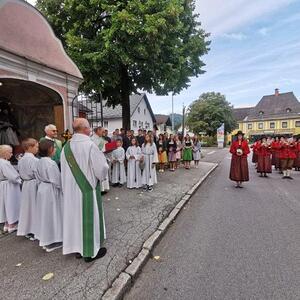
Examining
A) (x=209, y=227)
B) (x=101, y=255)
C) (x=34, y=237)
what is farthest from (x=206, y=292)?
(x=34, y=237)

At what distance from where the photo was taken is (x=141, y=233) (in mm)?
5086

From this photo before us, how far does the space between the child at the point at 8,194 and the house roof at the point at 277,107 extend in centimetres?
6336

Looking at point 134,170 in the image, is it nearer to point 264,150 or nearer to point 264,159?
point 264,150

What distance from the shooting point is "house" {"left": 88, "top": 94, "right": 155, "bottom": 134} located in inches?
1367

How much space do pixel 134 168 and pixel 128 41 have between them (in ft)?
17.9

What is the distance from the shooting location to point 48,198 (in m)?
4.20

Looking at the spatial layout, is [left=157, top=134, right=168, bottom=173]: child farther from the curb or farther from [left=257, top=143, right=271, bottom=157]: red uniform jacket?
the curb

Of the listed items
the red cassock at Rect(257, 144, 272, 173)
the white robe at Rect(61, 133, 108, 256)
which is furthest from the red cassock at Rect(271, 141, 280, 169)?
the white robe at Rect(61, 133, 108, 256)

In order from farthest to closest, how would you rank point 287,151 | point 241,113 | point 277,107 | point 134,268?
point 241,113
point 277,107
point 287,151
point 134,268

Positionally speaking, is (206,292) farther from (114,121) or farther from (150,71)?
(114,121)

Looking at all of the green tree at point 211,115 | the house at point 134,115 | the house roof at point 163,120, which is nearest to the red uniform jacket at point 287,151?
the house at point 134,115

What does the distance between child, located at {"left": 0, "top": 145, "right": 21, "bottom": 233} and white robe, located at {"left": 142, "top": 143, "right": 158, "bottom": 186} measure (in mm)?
4352

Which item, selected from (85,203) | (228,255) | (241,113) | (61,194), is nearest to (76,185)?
(85,203)

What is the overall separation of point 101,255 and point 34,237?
1.51 meters
